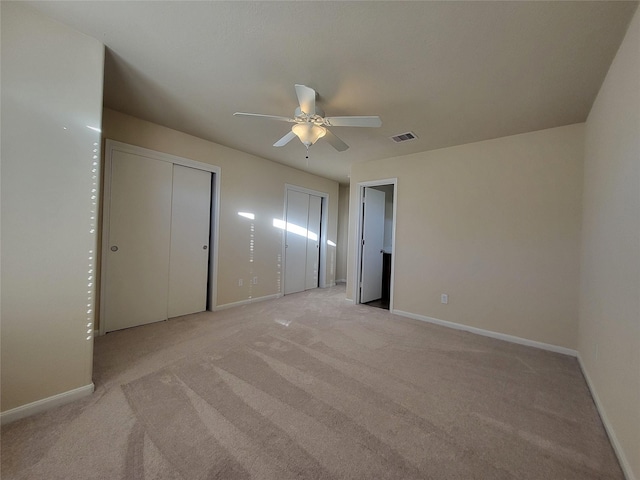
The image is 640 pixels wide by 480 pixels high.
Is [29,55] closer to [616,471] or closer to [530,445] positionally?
[530,445]

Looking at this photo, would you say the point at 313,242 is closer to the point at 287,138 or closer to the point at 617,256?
the point at 287,138

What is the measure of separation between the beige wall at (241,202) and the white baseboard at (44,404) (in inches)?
82.6

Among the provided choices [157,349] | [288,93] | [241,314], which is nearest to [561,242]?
[288,93]

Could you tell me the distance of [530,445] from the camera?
1.48 metres

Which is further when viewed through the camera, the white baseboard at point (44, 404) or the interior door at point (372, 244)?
the interior door at point (372, 244)

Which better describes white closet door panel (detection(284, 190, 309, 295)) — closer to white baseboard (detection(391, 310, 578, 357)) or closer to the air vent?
white baseboard (detection(391, 310, 578, 357))

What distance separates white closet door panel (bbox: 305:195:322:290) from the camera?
5.44m

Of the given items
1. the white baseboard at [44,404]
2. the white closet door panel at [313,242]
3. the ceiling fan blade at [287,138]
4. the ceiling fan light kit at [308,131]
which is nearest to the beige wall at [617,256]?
the ceiling fan light kit at [308,131]

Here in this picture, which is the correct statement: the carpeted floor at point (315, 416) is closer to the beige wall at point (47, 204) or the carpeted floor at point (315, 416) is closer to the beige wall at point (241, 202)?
the beige wall at point (47, 204)

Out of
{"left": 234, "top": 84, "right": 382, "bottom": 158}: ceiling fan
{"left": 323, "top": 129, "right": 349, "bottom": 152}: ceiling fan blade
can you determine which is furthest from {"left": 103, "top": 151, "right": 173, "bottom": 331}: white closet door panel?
{"left": 323, "top": 129, "right": 349, "bottom": 152}: ceiling fan blade

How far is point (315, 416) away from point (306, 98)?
220cm

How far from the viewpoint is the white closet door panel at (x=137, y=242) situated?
2.92m

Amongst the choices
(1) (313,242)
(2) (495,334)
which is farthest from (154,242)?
(2) (495,334)

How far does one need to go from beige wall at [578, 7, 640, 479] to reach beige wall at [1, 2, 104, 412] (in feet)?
10.4
